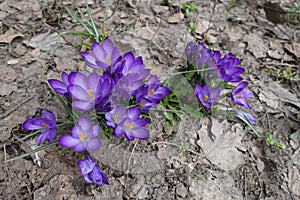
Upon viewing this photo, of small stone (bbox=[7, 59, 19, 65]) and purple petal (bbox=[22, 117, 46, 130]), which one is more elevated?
purple petal (bbox=[22, 117, 46, 130])

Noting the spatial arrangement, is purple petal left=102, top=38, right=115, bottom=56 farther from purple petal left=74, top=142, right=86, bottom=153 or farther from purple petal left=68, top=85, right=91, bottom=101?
purple petal left=74, top=142, right=86, bottom=153

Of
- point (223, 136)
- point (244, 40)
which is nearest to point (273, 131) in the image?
point (223, 136)

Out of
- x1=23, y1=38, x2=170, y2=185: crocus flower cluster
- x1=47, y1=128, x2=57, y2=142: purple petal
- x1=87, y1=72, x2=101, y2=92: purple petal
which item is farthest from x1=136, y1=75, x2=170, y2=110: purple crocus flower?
x1=47, y1=128, x2=57, y2=142: purple petal

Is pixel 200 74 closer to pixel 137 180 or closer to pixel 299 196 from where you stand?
pixel 137 180

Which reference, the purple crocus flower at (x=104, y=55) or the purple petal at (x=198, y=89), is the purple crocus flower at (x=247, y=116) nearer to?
the purple petal at (x=198, y=89)

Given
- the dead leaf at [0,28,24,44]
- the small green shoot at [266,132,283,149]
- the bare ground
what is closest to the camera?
the bare ground
